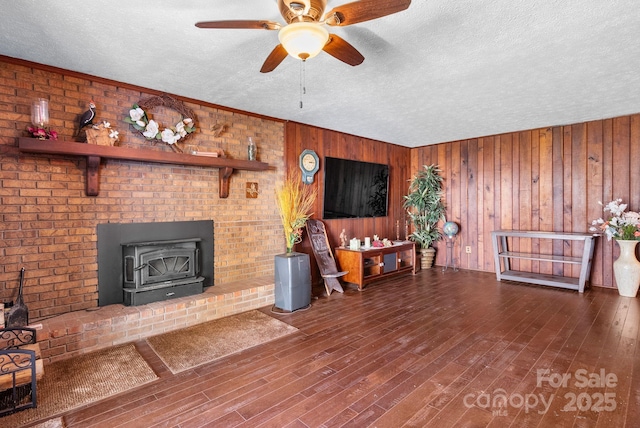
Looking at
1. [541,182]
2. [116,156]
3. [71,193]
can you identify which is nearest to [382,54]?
[116,156]

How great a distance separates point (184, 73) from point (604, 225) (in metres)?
5.50

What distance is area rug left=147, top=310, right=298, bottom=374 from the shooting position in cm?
254

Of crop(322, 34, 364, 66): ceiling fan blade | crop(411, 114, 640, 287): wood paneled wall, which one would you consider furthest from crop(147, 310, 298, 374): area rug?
→ crop(411, 114, 640, 287): wood paneled wall

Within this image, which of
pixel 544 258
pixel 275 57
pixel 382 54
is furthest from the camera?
pixel 544 258

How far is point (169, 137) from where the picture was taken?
3.35 metres

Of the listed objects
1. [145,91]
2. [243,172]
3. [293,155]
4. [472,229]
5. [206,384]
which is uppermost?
[145,91]

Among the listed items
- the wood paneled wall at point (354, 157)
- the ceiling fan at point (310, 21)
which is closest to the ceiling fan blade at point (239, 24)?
the ceiling fan at point (310, 21)

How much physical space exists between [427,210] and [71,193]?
547 cm

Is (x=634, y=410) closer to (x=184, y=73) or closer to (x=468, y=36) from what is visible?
(x=468, y=36)

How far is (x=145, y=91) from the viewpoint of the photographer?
3238 mm

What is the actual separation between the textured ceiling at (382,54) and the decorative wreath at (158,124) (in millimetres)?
146

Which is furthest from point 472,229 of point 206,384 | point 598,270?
point 206,384

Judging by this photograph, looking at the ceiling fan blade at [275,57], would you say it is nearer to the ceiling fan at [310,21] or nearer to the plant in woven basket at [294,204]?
the ceiling fan at [310,21]

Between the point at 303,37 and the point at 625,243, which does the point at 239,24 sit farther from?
the point at 625,243
